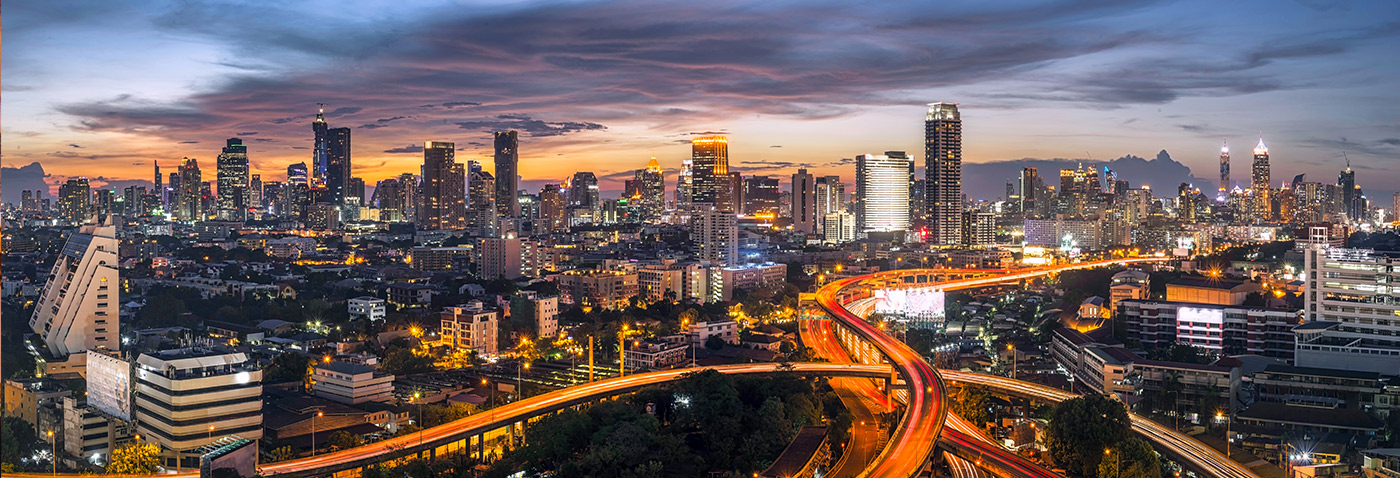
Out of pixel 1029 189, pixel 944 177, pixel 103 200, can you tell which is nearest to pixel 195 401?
pixel 944 177

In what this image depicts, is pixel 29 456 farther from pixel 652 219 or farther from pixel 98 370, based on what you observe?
pixel 652 219

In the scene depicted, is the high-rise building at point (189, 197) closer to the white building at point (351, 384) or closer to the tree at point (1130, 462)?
the white building at point (351, 384)

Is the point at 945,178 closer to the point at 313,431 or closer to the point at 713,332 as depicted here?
the point at 713,332

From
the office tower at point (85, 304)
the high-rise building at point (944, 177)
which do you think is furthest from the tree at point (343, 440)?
the high-rise building at point (944, 177)

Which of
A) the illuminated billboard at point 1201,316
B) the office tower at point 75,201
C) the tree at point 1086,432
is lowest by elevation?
the tree at point 1086,432

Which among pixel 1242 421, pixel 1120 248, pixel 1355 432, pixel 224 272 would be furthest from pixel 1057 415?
pixel 1120 248

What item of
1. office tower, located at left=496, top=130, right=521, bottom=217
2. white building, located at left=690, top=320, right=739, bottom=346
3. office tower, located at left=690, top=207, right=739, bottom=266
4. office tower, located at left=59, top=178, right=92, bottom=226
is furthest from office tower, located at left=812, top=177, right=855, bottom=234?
white building, located at left=690, top=320, right=739, bottom=346
